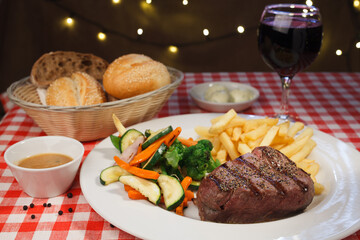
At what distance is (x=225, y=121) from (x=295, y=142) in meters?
0.37

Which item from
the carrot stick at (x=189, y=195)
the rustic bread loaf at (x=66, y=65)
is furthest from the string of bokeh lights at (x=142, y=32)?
the carrot stick at (x=189, y=195)

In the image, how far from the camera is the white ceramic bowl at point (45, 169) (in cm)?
169

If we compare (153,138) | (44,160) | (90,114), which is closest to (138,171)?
(153,138)

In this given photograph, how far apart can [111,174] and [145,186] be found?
199mm

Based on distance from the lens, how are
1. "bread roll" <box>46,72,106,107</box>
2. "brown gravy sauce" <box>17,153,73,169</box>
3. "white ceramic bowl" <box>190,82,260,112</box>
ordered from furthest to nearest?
"white ceramic bowl" <box>190,82,260,112</box> → "bread roll" <box>46,72,106,107</box> → "brown gravy sauce" <box>17,153,73,169</box>

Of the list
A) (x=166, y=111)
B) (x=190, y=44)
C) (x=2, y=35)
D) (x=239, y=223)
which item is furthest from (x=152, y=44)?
(x=239, y=223)

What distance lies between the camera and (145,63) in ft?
8.48

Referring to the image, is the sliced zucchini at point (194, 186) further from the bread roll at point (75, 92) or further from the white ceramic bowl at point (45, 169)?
the bread roll at point (75, 92)

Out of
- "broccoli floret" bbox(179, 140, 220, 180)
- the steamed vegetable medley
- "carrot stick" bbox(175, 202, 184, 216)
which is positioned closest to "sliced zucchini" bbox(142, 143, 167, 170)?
the steamed vegetable medley

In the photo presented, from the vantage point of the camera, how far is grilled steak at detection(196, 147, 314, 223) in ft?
4.89

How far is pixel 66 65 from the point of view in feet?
9.41

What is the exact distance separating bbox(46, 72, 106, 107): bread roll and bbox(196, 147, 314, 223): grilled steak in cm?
111

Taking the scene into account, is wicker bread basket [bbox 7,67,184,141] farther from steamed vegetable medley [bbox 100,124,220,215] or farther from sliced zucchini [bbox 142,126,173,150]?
sliced zucchini [bbox 142,126,173,150]

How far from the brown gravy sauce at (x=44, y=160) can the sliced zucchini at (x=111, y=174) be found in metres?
0.23
